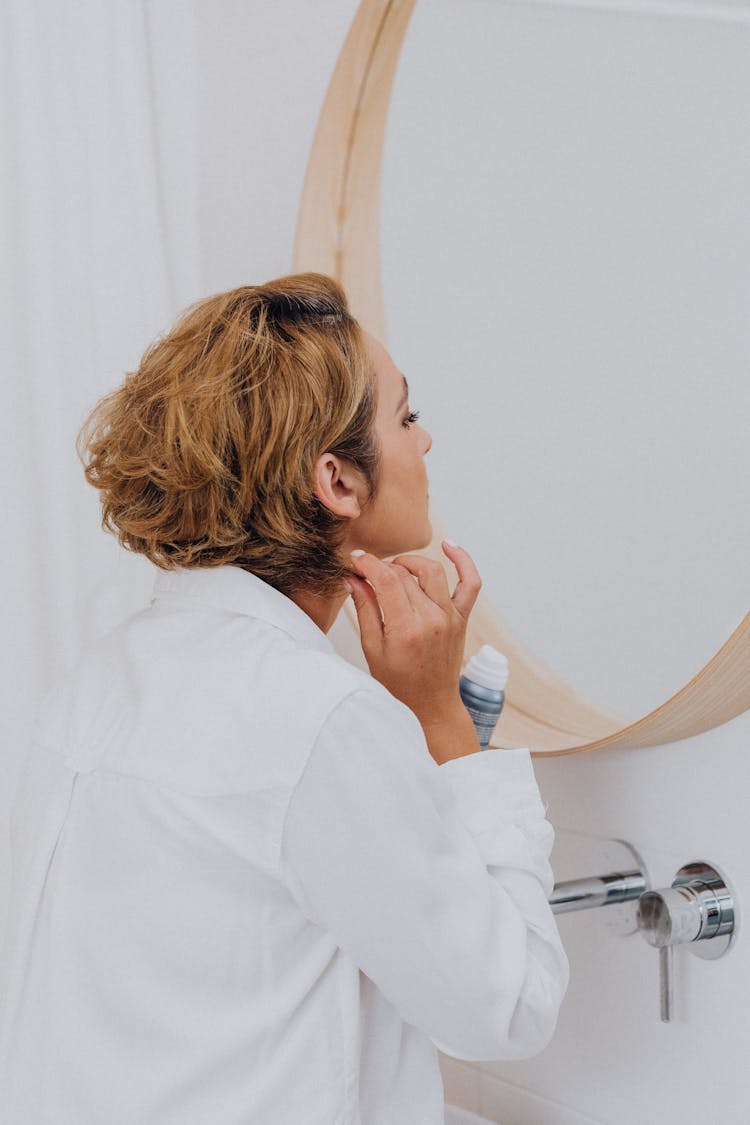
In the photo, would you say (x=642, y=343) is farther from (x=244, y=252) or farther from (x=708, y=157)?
(x=244, y=252)

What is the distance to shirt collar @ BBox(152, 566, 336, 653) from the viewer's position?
76 centimetres

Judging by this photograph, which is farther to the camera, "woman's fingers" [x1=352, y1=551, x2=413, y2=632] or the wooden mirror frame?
the wooden mirror frame

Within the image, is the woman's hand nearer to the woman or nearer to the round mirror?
the woman

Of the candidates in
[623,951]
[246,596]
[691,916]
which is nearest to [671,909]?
[691,916]

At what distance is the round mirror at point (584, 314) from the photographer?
86 cm

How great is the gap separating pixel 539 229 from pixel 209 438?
42 centimetres

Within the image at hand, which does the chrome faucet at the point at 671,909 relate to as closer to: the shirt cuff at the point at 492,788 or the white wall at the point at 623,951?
the white wall at the point at 623,951

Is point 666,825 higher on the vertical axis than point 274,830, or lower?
lower

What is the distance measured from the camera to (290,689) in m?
0.68

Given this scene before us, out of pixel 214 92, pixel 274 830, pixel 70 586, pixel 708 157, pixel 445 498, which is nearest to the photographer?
pixel 274 830

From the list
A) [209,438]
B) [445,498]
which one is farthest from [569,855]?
[209,438]

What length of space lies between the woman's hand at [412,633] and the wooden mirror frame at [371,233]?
16 centimetres

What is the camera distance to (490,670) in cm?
87

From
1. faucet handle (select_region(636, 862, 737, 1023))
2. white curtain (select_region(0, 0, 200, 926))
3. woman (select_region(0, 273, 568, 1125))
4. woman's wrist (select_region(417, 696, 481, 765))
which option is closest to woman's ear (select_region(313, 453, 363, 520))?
woman (select_region(0, 273, 568, 1125))
